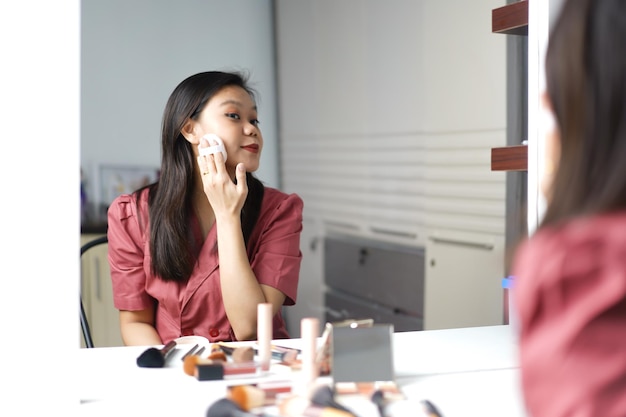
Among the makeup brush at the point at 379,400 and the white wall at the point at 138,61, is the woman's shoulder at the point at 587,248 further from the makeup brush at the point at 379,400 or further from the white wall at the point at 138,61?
the white wall at the point at 138,61

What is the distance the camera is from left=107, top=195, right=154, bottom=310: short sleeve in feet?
4.07

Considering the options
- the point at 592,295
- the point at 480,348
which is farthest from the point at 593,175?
the point at 480,348

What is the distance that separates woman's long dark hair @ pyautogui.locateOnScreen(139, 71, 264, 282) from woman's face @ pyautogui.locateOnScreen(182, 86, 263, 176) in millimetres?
13

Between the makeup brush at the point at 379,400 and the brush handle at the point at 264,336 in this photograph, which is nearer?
the makeup brush at the point at 379,400

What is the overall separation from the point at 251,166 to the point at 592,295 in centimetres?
89

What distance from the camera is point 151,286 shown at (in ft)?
4.06

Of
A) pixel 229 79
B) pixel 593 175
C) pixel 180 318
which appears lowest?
pixel 180 318

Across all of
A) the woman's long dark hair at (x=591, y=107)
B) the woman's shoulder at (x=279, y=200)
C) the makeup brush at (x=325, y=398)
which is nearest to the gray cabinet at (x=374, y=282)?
the woman's shoulder at (x=279, y=200)

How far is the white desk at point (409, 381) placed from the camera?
2.38ft

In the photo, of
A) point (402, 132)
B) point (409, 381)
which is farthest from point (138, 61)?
point (409, 381)

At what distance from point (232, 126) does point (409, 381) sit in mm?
602

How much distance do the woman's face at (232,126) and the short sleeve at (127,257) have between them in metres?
0.17

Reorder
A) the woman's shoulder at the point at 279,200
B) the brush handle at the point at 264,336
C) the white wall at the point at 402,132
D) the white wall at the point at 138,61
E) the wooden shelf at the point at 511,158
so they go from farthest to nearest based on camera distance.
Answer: the white wall at the point at 138,61 < the white wall at the point at 402,132 < the woman's shoulder at the point at 279,200 < the wooden shelf at the point at 511,158 < the brush handle at the point at 264,336

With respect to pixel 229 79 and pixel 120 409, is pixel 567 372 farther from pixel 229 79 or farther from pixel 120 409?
pixel 229 79
